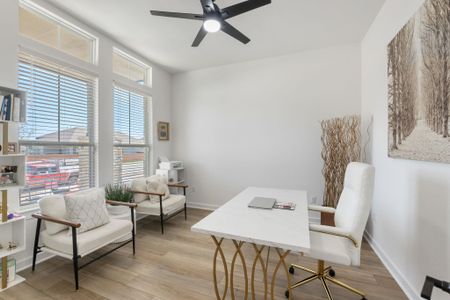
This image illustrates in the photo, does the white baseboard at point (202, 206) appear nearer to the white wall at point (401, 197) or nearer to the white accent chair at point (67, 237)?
the white accent chair at point (67, 237)

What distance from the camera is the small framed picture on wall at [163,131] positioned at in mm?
4333

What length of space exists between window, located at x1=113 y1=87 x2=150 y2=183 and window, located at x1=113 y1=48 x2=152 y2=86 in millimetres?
307

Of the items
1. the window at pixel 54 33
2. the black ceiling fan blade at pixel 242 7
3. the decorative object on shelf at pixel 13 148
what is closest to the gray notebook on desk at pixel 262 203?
the black ceiling fan blade at pixel 242 7

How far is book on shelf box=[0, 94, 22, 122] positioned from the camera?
1.89m

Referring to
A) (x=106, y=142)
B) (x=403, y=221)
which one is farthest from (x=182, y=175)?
(x=403, y=221)

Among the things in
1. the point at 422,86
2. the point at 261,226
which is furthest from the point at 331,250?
the point at 422,86

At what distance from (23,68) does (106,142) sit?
1254 mm

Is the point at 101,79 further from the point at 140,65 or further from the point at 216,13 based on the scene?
the point at 216,13

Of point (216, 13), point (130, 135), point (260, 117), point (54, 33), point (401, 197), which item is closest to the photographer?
point (216, 13)

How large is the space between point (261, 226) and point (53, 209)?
2.22 metres

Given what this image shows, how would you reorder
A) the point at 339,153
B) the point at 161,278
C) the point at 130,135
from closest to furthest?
the point at 161,278 < the point at 339,153 < the point at 130,135

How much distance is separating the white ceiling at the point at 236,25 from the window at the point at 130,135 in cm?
89

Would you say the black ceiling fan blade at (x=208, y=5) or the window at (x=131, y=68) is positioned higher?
the window at (x=131, y=68)

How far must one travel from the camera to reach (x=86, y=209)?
2.25 meters
